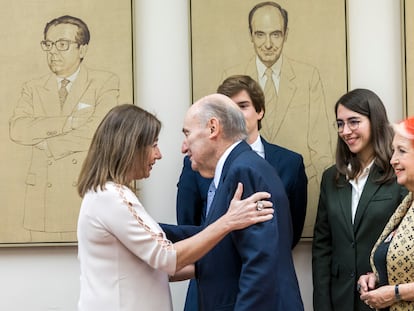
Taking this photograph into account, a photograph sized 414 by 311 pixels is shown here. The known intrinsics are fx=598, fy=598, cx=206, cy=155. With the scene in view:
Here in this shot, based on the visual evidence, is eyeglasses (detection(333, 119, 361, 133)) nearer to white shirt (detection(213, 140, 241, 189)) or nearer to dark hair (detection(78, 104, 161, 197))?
white shirt (detection(213, 140, 241, 189))

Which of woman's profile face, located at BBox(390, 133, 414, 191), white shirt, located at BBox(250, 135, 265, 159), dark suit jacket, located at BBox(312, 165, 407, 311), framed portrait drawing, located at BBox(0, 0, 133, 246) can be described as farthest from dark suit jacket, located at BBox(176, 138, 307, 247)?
woman's profile face, located at BBox(390, 133, 414, 191)

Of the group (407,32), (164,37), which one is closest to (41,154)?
(164,37)

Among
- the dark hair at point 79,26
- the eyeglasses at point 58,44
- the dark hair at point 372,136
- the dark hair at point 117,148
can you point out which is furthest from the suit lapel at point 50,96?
the dark hair at point 372,136

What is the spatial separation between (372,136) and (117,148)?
1369 millimetres

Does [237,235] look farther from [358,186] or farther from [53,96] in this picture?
[53,96]

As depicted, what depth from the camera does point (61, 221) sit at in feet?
10.7

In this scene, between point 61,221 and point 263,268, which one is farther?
point 61,221

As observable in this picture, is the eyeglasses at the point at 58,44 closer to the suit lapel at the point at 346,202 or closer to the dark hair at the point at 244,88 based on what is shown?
the dark hair at the point at 244,88

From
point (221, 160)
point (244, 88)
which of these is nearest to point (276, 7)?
point (244, 88)

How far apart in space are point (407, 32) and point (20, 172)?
2.22 metres

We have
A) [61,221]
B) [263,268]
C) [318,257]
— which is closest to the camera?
[263,268]

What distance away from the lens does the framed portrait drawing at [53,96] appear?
324 centimetres

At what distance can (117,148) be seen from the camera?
2.10m

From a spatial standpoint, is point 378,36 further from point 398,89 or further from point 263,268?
point 263,268
